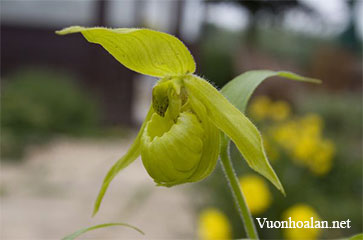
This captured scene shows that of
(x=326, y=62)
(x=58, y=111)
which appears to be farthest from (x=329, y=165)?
(x=326, y=62)

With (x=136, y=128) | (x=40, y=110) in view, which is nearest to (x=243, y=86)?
(x=40, y=110)

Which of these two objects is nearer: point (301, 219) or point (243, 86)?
point (243, 86)

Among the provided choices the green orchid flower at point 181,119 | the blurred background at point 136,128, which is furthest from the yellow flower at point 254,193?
the green orchid flower at point 181,119

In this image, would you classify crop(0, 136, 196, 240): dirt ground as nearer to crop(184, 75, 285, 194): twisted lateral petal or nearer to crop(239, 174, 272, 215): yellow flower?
crop(239, 174, 272, 215): yellow flower

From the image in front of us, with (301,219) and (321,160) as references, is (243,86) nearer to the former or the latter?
(301,219)

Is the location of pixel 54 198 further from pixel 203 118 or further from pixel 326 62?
pixel 326 62

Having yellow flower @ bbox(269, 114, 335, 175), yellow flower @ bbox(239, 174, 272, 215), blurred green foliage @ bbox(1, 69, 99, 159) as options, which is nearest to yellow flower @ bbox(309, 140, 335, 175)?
yellow flower @ bbox(269, 114, 335, 175)
